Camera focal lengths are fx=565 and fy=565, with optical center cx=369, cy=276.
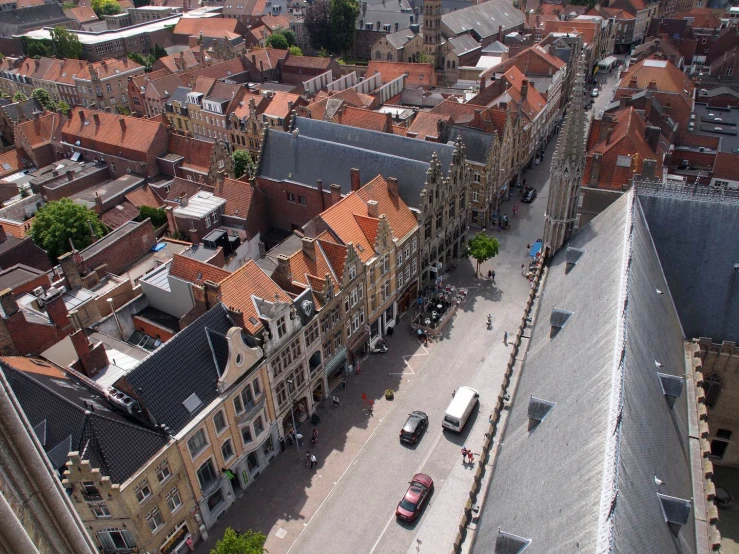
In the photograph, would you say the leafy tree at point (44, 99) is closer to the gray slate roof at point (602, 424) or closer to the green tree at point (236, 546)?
the green tree at point (236, 546)

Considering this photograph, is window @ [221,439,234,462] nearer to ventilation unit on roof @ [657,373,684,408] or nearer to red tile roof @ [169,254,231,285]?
red tile roof @ [169,254,231,285]

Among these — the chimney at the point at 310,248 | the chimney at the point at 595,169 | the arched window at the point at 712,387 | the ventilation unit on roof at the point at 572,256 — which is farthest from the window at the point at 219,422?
the chimney at the point at 595,169

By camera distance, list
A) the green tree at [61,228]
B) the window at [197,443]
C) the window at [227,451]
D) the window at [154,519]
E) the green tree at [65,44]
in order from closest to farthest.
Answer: the window at [154,519], the window at [197,443], the window at [227,451], the green tree at [61,228], the green tree at [65,44]

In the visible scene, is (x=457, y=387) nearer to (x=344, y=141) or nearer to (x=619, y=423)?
(x=619, y=423)

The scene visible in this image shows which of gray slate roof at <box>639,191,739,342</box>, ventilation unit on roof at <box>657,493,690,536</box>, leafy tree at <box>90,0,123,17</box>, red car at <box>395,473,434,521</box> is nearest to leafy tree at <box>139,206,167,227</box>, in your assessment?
red car at <box>395,473,434,521</box>

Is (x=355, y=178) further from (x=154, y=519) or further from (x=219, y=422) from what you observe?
(x=154, y=519)
